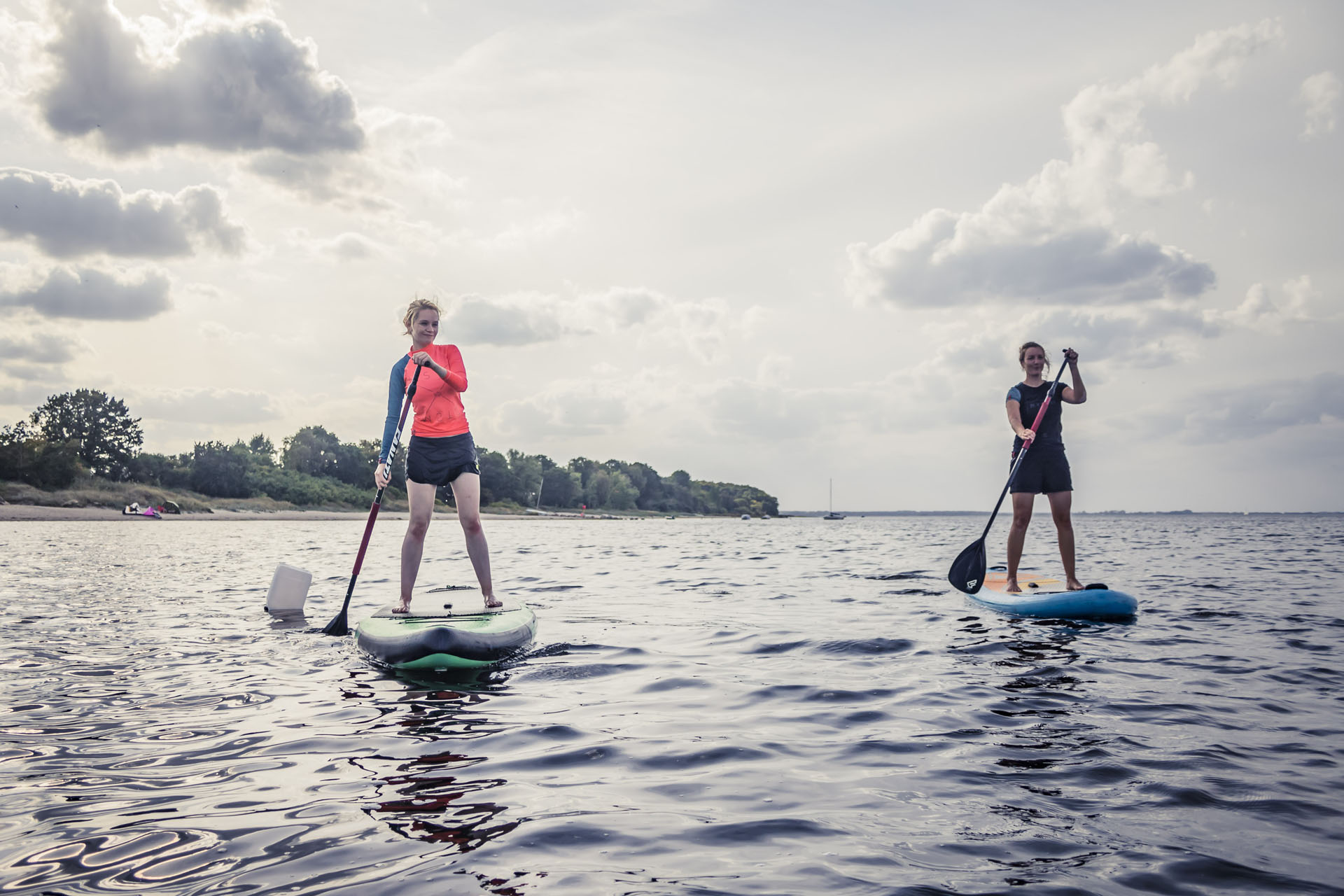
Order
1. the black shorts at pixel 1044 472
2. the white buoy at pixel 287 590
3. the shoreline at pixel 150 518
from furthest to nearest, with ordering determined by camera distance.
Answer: the shoreline at pixel 150 518
the white buoy at pixel 287 590
the black shorts at pixel 1044 472

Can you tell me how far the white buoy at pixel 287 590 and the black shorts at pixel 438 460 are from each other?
3448 mm

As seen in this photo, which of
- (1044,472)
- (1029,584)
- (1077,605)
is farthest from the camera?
(1029,584)

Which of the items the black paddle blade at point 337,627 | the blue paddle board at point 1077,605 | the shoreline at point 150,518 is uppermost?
the blue paddle board at point 1077,605

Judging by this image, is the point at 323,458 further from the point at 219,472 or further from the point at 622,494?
the point at 622,494

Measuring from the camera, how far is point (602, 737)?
4.47 m

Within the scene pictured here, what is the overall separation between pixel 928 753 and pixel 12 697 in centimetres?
563

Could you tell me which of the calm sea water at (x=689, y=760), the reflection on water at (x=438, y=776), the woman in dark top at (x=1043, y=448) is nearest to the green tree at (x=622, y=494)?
the woman in dark top at (x=1043, y=448)

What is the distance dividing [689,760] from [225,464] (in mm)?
85397

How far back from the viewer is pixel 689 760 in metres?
4.07

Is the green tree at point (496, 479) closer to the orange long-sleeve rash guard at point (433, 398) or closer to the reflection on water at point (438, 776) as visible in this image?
the orange long-sleeve rash guard at point (433, 398)

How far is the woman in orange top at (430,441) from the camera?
722 cm

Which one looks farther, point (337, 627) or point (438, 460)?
point (337, 627)

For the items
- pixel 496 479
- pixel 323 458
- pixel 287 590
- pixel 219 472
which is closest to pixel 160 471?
pixel 219 472

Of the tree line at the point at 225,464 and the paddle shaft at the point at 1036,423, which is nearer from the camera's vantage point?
the paddle shaft at the point at 1036,423
